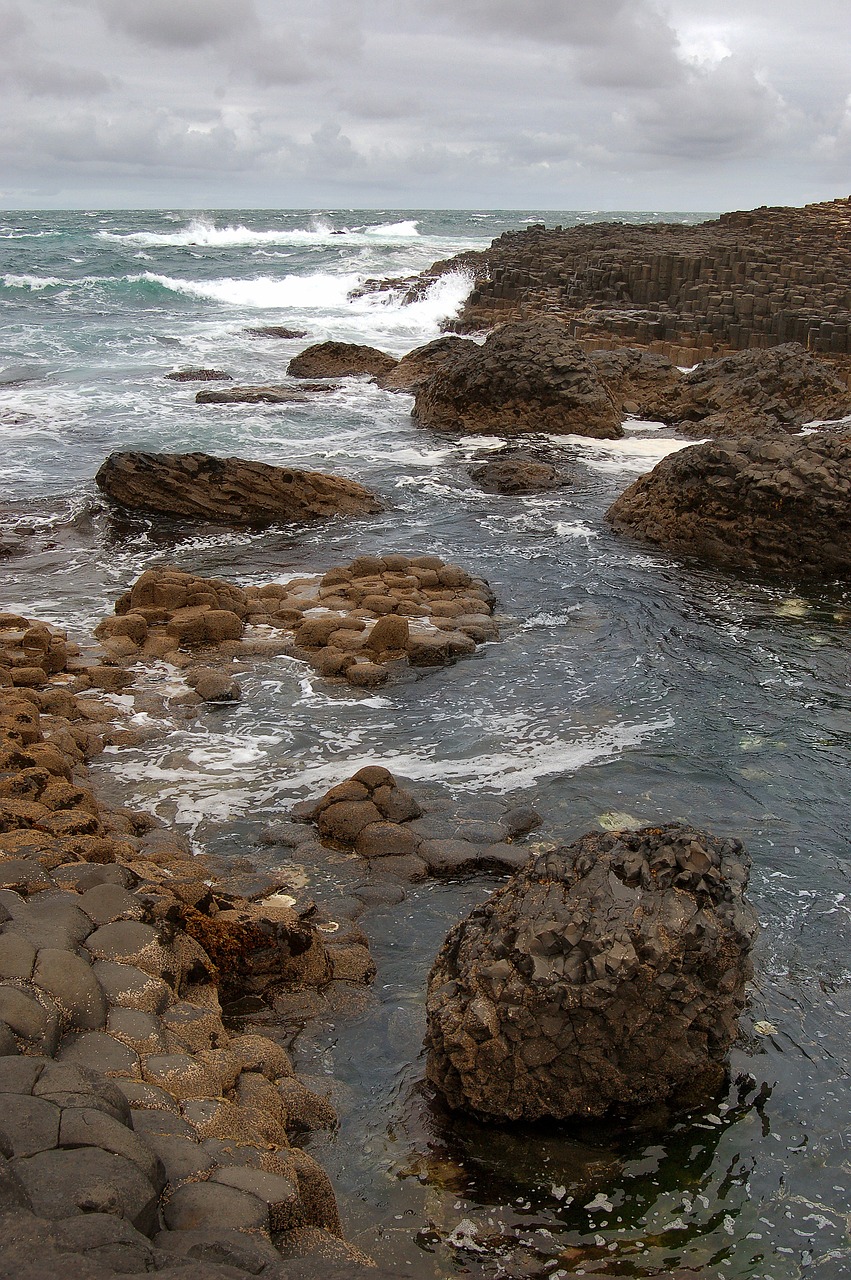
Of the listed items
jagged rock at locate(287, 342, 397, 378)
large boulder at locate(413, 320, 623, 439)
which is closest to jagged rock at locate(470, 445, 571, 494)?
large boulder at locate(413, 320, 623, 439)

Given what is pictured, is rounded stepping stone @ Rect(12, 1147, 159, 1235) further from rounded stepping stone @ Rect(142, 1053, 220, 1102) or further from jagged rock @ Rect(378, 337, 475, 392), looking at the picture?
jagged rock @ Rect(378, 337, 475, 392)

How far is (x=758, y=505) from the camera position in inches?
445

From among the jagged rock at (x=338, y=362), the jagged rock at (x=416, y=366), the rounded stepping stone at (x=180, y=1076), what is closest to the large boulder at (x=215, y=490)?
the jagged rock at (x=416, y=366)

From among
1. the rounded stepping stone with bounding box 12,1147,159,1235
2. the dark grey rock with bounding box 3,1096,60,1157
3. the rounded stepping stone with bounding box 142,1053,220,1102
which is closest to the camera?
the rounded stepping stone with bounding box 12,1147,159,1235

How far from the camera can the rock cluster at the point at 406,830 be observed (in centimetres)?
587

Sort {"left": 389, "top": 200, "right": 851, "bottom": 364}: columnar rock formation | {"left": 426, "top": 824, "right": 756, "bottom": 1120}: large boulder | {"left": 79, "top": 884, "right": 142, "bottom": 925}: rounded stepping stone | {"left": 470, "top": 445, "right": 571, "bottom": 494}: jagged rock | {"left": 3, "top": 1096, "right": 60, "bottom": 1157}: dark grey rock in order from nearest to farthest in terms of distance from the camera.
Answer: {"left": 3, "top": 1096, "right": 60, "bottom": 1157}: dark grey rock < {"left": 426, "top": 824, "right": 756, "bottom": 1120}: large boulder < {"left": 79, "top": 884, "right": 142, "bottom": 925}: rounded stepping stone < {"left": 470, "top": 445, "right": 571, "bottom": 494}: jagged rock < {"left": 389, "top": 200, "right": 851, "bottom": 364}: columnar rock formation

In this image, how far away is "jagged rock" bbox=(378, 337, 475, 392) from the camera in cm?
2100

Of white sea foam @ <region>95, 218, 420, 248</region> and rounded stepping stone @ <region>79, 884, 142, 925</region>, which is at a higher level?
white sea foam @ <region>95, 218, 420, 248</region>

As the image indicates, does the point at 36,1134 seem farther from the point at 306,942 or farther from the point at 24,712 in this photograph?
the point at 24,712

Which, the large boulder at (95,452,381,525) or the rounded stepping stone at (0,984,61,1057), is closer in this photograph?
the rounded stepping stone at (0,984,61,1057)

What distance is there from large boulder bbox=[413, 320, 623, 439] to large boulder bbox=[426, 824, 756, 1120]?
13.4 meters

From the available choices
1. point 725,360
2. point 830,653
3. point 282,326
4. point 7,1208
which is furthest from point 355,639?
point 282,326

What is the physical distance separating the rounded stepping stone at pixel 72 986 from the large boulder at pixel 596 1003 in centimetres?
128

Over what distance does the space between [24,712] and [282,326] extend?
2493cm
